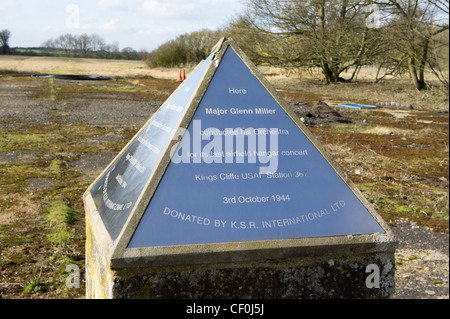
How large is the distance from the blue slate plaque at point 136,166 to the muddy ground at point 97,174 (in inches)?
47.0

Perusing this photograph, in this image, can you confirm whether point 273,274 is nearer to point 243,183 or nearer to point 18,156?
point 243,183

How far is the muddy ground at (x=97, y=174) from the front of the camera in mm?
4285

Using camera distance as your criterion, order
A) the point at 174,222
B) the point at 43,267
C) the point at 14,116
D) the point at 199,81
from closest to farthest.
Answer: the point at 174,222 → the point at 199,81 → the point at 43,267 → the point at 14,116

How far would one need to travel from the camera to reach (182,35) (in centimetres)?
4644

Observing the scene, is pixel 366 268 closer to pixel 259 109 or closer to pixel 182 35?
pixel 259 109

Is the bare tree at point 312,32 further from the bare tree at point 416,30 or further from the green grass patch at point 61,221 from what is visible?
the green grass patch at point 61,221

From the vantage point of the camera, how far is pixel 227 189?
2.64 m

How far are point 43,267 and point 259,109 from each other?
8.06ft

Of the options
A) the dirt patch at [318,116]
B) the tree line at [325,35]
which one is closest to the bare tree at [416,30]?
the tree line at [325,35]

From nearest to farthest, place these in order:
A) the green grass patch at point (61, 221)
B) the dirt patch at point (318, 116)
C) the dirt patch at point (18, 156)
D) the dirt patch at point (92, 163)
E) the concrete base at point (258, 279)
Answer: the concrete base at point (258, 279) < the green grass patch at point (61, 221) < the dirt patch at point (92, 163) < the dirt patch at point (18, 156) < the dirt patch at point (318, 116)

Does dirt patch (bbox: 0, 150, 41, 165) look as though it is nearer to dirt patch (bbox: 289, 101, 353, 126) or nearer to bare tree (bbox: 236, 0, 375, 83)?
dirt patch (bbox: 289, 101, 353, 126)

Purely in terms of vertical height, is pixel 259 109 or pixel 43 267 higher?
pixel 259 109

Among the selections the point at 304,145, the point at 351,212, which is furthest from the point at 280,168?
the point at 351,212

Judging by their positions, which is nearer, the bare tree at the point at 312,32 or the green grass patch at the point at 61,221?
the green grass patch at the point at 61,221
